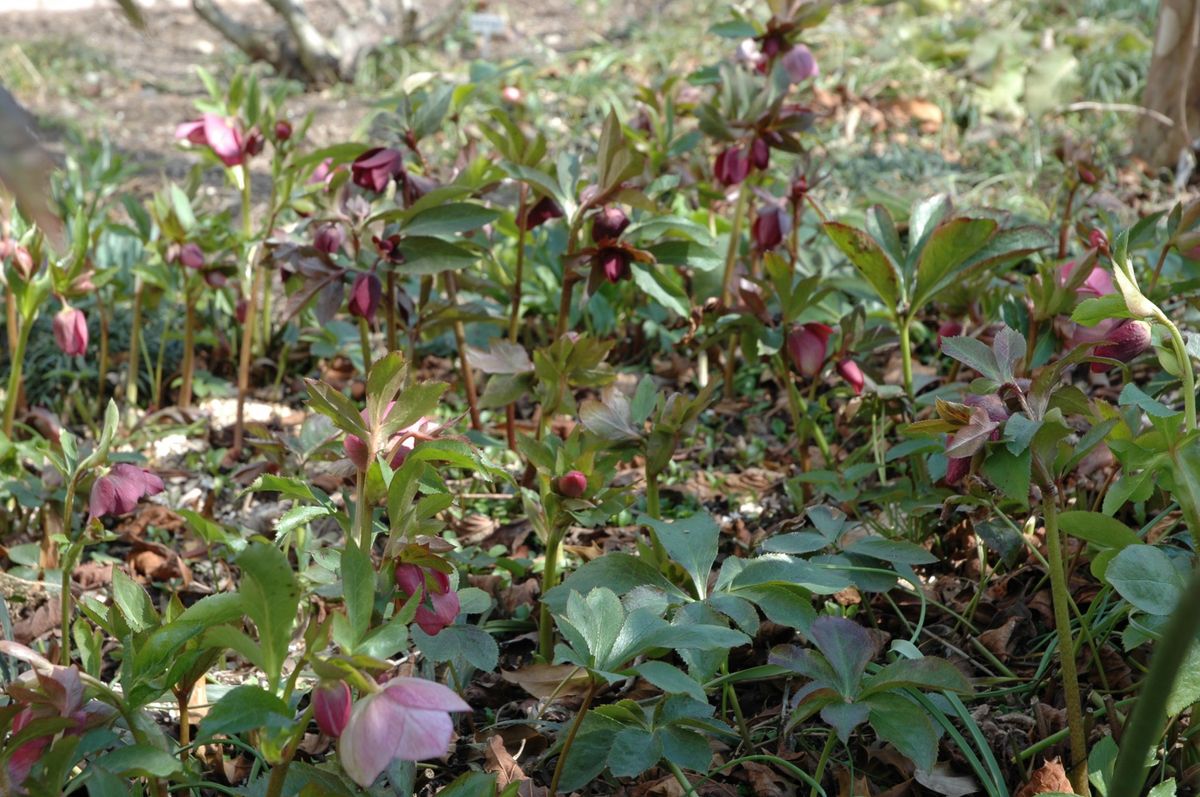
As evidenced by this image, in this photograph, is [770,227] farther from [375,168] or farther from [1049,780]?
[1049,780]

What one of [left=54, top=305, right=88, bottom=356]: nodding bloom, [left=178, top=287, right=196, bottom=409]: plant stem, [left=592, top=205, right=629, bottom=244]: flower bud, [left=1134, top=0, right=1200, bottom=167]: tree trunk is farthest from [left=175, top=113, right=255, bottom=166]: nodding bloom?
[left=1134, top=0, right=1200, bottom=167]: tree trunk

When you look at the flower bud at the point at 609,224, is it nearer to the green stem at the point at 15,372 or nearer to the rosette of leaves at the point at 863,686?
the rosette of leaves at the point at 863,686

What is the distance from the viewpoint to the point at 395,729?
80cm

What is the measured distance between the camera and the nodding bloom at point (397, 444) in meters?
1.07

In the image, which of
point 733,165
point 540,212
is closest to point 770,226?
point 733,165

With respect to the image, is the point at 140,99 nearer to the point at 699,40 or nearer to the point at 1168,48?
the point at 699,40

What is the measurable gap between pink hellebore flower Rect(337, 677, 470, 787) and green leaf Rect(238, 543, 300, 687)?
10cm

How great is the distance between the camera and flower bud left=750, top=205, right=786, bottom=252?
1.89m

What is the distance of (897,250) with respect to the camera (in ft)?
4.98

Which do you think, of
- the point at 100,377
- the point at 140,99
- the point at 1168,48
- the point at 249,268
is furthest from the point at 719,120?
the point at 140,99

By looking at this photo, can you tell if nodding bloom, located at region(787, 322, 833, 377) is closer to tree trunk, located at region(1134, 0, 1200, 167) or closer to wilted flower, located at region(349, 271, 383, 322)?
wilted flower, located at region(349, 271, 383, 322)

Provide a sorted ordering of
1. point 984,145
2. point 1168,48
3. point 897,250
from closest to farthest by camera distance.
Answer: point 897,250
point 1168,48
point 984,145

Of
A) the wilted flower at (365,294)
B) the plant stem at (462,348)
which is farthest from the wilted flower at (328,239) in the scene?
the plant stem at (462,348)

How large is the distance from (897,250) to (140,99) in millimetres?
3798
